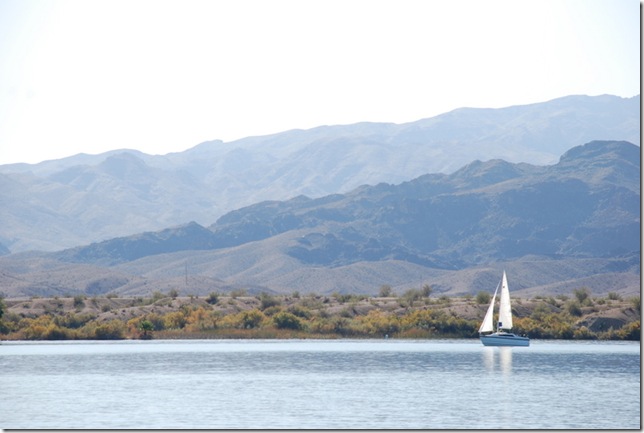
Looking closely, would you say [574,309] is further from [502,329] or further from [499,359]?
[499,359]

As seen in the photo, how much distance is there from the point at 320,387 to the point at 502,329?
42255 millimetres

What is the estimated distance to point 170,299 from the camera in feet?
436

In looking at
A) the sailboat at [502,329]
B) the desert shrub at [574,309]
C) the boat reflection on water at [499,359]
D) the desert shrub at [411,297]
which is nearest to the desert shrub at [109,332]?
the desert shrub at [411,297]

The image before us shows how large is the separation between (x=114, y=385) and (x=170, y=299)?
240 ft

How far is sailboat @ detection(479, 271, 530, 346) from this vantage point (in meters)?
93.2

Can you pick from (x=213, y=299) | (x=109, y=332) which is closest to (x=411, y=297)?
(x=213, y=299)

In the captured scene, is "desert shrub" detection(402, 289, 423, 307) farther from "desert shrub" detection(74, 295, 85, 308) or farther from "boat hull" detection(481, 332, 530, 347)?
"desert shrub" detection(74, 295, 85, 308)

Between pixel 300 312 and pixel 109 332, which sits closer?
pixel 109 332

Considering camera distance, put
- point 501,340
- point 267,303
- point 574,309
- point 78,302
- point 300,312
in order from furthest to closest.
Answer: point 267,303, point 78,302, point 300,312, point 574,309, point 501,340

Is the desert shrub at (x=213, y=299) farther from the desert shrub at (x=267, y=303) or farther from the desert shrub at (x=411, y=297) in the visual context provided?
the desert shrub at (x=411, y=297)

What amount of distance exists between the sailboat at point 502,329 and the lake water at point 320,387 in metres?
2.18

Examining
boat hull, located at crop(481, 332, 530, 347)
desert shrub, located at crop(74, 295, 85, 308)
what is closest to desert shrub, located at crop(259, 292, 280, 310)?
desert shrub, located at crop(74, 295, 85, 308)

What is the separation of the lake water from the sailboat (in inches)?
85.6

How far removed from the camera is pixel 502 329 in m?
98.3
